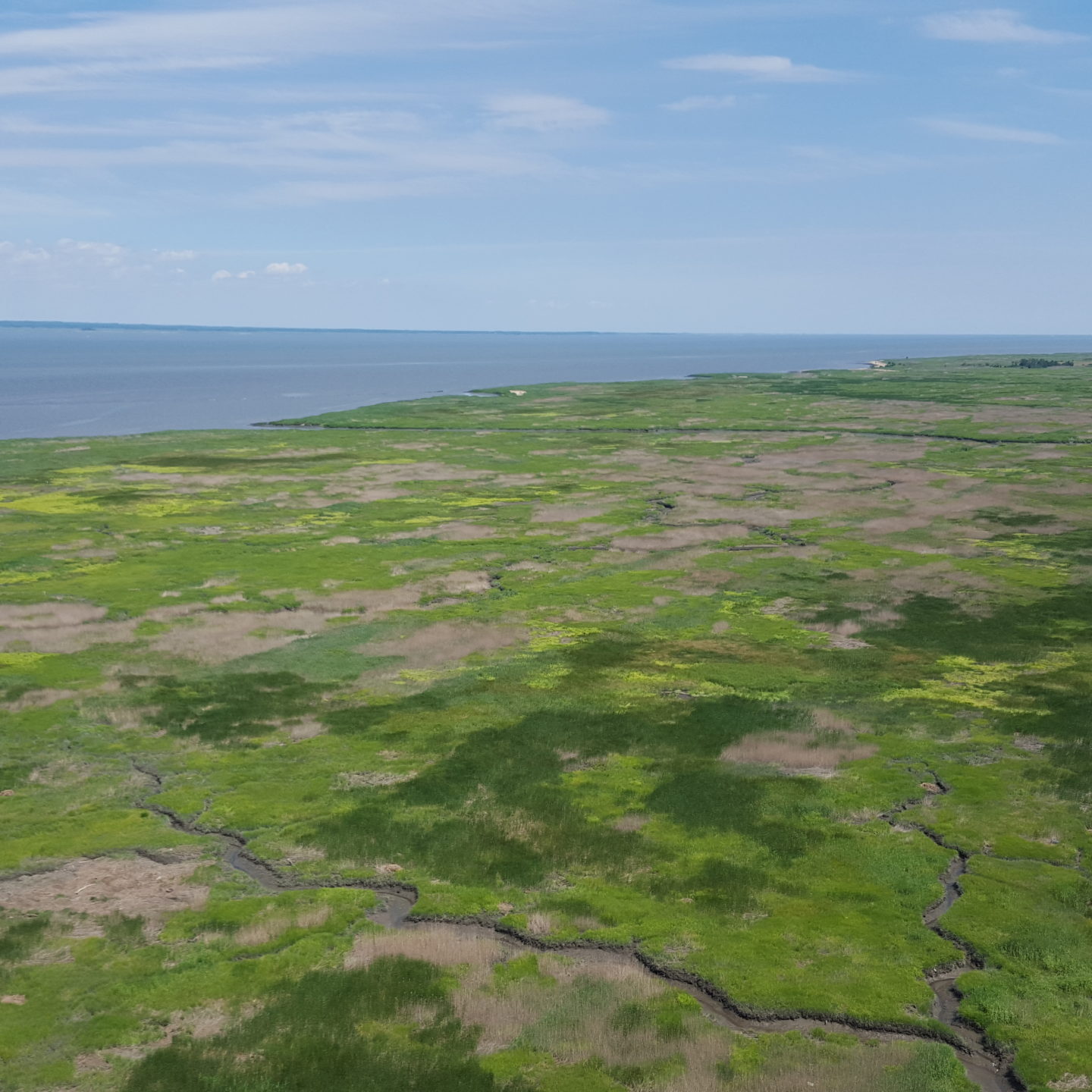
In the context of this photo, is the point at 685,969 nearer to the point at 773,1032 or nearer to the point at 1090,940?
the point at 773,1032

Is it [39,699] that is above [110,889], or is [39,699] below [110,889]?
above

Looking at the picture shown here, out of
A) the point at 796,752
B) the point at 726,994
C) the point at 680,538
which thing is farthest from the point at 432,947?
the point at 680,538

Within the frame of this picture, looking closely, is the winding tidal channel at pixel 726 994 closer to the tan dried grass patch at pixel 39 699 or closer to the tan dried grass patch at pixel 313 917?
the tan dried grass patch at pixel 313 917

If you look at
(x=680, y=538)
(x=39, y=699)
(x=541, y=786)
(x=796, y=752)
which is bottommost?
(x=541, y=786)

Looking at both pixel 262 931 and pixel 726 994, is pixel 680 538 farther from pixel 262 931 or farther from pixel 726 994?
pixel 262 931

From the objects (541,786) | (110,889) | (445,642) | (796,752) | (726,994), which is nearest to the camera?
(726,994)

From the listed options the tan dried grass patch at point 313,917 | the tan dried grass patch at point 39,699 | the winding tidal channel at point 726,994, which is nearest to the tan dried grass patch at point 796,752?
the winding tidal channel at point 726,994

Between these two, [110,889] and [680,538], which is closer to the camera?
[110,889]
